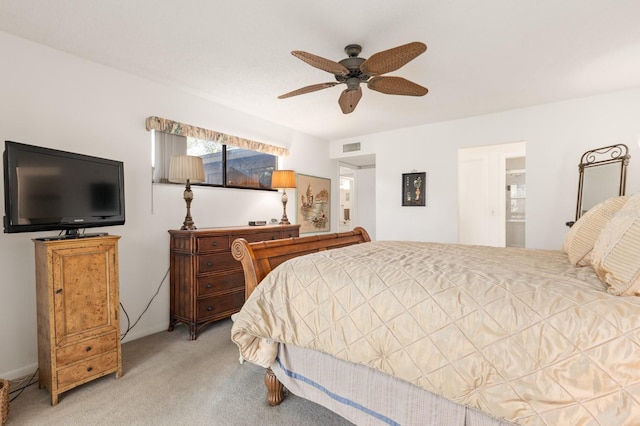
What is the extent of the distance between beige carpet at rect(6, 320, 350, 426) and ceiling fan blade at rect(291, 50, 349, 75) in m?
2.14

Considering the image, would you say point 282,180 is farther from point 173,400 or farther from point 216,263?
point 173,400

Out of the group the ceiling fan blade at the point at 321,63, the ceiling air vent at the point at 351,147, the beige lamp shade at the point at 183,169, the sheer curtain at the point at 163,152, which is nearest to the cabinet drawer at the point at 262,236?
the beige lamp shade at the point at 183,169

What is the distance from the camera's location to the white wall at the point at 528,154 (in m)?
3.33

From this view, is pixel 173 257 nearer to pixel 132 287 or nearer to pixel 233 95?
pixel 132 287

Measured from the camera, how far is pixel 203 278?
112 inches

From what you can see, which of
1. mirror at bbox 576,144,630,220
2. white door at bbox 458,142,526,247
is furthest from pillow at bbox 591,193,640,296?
white door at bbox 458,142,526,247

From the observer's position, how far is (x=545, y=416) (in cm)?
95

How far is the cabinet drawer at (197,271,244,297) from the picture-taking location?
9.31 feet

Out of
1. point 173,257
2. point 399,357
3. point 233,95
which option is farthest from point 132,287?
point 399,357

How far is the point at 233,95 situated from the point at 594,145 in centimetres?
415

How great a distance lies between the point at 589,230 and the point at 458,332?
3.86 ft

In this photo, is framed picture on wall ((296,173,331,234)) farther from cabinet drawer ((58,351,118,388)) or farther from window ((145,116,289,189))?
cabinet drawer ((58,351,118,388))

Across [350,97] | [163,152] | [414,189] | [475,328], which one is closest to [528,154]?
[414,189]

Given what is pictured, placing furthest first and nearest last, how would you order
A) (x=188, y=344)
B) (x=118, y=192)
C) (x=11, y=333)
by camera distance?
(x=188, y=344) < (x=118, y=192) < (x=11, y=333)
